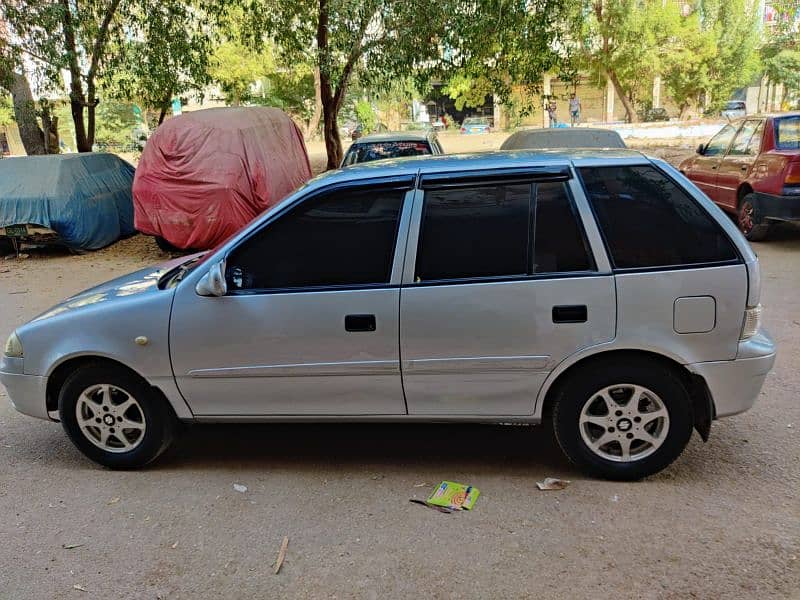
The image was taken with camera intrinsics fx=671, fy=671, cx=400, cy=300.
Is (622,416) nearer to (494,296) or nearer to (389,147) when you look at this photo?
(494,296)

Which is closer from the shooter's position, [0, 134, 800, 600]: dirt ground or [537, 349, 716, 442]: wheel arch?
[0, 134, 800, 600]: dirt ground

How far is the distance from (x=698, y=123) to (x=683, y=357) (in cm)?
3164

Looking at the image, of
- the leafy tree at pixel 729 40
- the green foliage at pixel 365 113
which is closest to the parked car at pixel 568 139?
the leafy tree at pixel 729 40

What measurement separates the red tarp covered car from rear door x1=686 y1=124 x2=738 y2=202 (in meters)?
6.89

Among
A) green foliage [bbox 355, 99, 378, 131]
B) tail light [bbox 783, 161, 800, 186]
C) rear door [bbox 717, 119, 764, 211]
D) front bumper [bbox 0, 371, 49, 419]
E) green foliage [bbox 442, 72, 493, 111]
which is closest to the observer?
front bumper [bbox 0, 371, 49, 419]

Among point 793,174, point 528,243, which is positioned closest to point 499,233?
point 528,243

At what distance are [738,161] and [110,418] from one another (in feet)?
29.8

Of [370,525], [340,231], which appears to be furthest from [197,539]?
[340,231]

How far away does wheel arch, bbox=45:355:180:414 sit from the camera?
377 cm

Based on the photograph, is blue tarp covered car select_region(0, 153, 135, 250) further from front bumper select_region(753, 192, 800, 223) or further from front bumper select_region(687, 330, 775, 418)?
front bumper select_region(687, 330, 775, 418)

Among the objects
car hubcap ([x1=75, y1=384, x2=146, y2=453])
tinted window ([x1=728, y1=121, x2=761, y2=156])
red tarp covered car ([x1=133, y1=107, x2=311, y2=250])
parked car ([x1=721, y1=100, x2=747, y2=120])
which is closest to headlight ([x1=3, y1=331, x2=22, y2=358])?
car hubcap ([x1=75, y1=384, x2=146, y2=453])

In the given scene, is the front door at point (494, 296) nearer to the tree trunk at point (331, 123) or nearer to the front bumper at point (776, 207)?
the front bumper at point (776, 207)

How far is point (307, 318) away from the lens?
138 inches

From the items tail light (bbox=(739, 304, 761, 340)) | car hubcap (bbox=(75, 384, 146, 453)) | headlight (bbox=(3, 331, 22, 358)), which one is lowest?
car hubcap (bbox=(75, 384, 146, 453))
